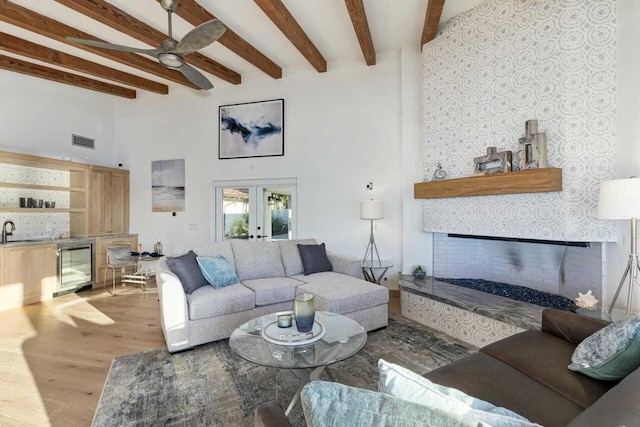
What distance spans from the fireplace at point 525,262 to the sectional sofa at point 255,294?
4.02ft

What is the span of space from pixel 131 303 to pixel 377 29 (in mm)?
5067

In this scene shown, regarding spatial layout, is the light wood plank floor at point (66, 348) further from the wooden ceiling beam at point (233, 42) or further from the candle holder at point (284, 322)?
the wooden ceiling beam at point (233, 42)

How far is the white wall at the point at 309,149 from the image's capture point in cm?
483

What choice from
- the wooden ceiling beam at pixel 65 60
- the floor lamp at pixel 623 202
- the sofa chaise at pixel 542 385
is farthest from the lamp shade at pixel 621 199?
the wooden ceiling beam at pixel 65 60

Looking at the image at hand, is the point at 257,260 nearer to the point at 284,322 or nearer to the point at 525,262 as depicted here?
the point at 284,322

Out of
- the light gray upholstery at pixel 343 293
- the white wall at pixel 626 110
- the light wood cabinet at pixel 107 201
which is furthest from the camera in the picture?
the light wood cabinet at pixel 107 201

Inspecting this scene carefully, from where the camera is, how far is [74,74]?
5195 mm

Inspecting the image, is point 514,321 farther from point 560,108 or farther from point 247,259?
point 247,259

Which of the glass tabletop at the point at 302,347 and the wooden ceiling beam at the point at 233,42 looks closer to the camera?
the glass tabletop at the point at 302,347

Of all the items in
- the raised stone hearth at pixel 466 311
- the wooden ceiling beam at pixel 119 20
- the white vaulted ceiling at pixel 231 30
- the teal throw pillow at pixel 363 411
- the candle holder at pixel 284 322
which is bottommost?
the raised stone hearth at pixel 466 311

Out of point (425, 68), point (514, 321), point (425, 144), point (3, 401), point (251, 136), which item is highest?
point (425, 68)

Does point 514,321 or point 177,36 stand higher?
point 177,36

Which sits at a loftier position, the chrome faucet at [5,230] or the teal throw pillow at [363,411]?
the chrome faucet at [5,230]

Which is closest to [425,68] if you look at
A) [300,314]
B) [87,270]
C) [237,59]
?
[237,59]
